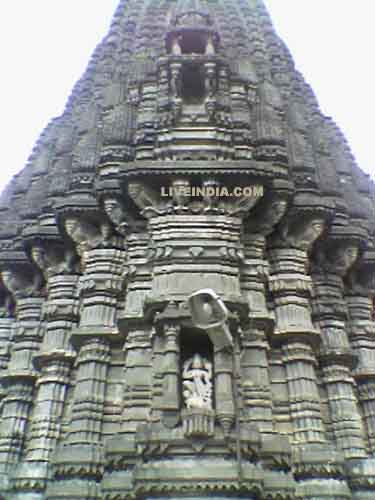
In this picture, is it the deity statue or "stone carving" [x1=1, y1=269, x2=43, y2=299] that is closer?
the deity statue

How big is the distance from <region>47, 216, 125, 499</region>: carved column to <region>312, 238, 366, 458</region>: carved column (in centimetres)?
461

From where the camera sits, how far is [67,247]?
13961 millimetres

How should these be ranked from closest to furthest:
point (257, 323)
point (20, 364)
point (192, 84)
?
Result: point (257, 323)
point (20, 364)
point (192, 84)

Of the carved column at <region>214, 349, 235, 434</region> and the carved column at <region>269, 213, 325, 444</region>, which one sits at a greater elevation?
the carved column at <region>269, 213, 325, 444</region>

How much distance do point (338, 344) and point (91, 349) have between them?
5.40 m

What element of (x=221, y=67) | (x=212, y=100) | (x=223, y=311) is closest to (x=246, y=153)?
(x=212, y=100)

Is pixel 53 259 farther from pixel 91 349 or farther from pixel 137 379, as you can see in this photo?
pixel 137 379

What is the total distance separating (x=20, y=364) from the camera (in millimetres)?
13508

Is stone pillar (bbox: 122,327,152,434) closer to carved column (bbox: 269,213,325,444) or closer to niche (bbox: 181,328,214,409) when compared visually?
niche (bbox: 181,328,214,409)

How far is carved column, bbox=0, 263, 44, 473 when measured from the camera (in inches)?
486

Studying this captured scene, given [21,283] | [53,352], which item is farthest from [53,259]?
[53,352]

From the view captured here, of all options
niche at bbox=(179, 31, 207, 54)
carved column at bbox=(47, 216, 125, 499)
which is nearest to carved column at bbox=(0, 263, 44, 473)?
carved column at bbox=(47, 216, 125, 499)

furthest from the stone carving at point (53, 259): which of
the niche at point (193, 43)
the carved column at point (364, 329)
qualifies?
the carved column at point (364, 329)

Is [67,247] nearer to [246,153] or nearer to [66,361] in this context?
[66,361]
